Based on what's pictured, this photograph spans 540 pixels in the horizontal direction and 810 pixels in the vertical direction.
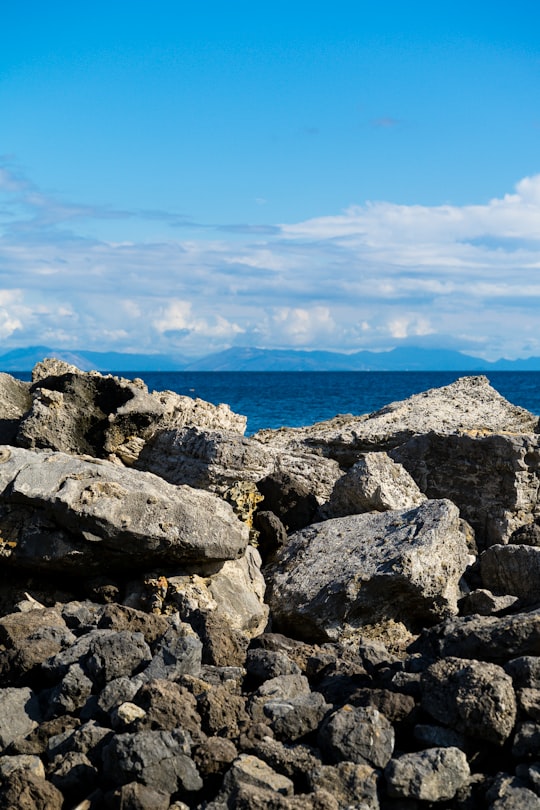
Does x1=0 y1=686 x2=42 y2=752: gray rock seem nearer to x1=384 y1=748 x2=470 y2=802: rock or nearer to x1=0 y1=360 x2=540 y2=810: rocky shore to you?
x1=0 y1=360 x2=540 y2=810: rocky shore

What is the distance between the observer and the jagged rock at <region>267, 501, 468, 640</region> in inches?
331

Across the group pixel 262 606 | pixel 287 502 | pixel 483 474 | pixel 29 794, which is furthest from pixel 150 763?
pixel 483 474

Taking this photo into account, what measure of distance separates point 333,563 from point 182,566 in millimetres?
1596

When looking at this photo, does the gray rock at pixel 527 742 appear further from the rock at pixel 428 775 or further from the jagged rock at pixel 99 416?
the jagged rock at pixel 99 416

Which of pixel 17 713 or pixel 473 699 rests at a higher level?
pixel 473 699

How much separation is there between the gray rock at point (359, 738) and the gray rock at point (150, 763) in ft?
2.85

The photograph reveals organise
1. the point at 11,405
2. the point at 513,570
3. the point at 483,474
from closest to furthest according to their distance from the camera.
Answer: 1. the point at 513,570
2. the point at 483,474
3. the point at 11,405

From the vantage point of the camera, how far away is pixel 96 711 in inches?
237

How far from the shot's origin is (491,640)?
637 cm

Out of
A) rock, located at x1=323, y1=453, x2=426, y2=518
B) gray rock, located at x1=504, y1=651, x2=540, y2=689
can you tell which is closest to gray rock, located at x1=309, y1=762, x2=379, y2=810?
gray rock, located at x1=504, y1=651, x2=540, y2=689

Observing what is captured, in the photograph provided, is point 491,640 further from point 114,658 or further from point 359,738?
point 114,658

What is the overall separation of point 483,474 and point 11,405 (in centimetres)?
640

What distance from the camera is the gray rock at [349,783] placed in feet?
16.9

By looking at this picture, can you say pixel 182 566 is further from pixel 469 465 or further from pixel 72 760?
pixel 469 465
